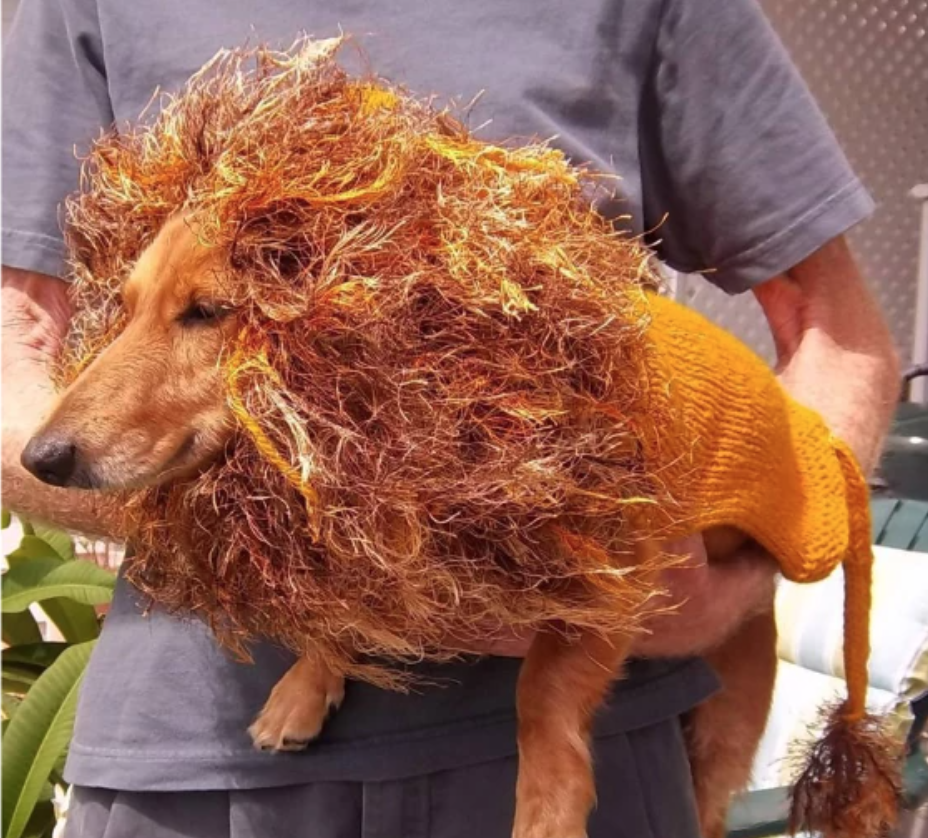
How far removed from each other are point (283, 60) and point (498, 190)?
145 millimetres

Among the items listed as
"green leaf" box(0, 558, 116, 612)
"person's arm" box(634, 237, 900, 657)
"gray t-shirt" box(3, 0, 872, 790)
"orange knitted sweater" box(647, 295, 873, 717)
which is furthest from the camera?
"green leaf" box(0, 558, 116, 612)

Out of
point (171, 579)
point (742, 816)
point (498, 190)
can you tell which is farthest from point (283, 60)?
point (742, 816)

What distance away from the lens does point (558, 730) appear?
0.59 meters

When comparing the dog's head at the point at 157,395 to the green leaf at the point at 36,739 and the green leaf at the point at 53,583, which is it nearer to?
the green leaf at the point at 36,739

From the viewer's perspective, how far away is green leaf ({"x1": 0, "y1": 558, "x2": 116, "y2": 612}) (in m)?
→ 1.54

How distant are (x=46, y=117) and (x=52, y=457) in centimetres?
35

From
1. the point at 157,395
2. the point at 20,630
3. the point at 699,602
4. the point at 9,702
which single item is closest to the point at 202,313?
the point at 157,395

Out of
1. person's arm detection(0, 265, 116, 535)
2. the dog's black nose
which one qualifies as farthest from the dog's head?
person's arm detection(0, 265, 116, 535)

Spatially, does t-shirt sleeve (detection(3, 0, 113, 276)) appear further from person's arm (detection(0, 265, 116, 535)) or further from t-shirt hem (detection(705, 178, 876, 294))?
t-shirt hem (detection(705, 178, 876, 294))

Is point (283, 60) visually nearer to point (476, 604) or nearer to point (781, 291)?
point (476, 604)

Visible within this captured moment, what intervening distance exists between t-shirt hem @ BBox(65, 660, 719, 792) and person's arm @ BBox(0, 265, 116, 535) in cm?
15

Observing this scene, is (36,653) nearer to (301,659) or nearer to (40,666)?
(40,666)

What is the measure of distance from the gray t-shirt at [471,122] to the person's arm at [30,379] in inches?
1.0

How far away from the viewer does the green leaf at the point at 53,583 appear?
1537 mm
